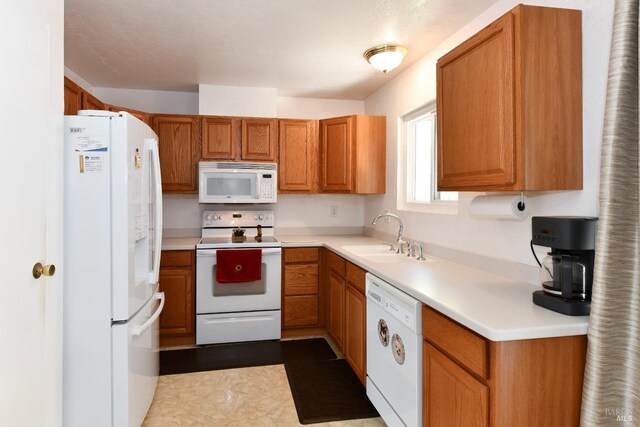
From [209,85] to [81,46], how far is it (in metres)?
1.12

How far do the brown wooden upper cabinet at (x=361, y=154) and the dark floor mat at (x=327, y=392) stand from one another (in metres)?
1.56

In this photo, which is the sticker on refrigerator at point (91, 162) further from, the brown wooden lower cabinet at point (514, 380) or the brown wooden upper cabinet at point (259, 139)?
the brown wooden upper cabinet at point (259, 139)

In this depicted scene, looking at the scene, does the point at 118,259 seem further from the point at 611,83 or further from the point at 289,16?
the point at 611,83

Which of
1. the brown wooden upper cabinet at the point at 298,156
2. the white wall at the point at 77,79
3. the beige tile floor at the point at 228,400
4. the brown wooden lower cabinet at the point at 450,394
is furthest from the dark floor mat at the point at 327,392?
the white wall at the point at 77,79

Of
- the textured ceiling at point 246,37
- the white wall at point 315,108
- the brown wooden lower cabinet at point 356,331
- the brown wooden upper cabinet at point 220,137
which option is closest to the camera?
the textured ceiling at point 246,37

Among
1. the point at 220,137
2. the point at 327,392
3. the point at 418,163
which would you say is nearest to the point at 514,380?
the point at 327,392

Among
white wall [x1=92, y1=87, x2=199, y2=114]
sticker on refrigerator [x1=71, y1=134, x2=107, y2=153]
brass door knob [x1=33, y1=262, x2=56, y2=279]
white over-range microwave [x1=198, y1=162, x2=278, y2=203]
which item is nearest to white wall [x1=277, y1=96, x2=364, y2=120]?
white over-range microwave [x1=198, y1=162, x2=278, y2=203]

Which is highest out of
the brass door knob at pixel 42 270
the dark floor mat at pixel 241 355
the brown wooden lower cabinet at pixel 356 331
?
the brass door knob at pixel 42 270

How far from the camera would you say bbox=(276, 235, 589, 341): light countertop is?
3.84 feet

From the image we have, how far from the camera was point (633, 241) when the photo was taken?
114 cm

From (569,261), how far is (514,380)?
1.56ft

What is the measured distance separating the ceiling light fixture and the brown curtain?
1561 millimetres

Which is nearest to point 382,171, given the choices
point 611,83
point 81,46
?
point 611,83

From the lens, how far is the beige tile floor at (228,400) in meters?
2.11
